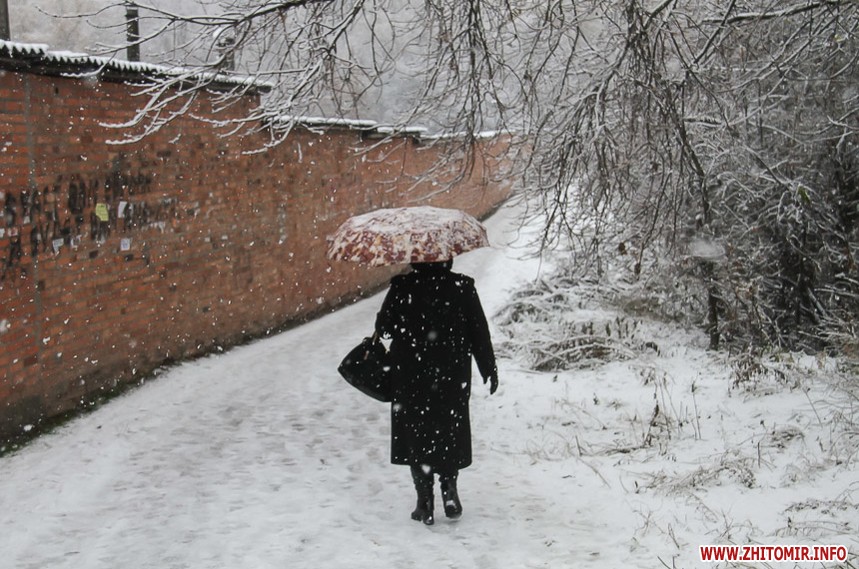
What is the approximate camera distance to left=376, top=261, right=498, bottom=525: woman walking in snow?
520 centimetres

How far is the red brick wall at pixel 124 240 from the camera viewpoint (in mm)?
6707

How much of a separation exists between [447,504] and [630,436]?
2.31m

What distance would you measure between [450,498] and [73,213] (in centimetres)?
445

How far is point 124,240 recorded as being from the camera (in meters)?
8.20

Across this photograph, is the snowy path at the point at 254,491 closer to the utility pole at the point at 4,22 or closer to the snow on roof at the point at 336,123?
the utility pole at the point at 4,22

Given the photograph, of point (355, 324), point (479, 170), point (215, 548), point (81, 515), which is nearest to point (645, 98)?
point (215, 548)

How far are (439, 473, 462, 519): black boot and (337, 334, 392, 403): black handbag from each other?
0.66 metres

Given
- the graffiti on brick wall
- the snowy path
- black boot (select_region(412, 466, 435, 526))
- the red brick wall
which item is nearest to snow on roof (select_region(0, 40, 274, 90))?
the red brick wall

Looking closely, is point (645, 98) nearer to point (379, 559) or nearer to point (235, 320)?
point (379, 559)

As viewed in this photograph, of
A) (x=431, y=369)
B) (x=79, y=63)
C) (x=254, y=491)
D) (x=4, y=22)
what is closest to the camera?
(x=431, y=369)

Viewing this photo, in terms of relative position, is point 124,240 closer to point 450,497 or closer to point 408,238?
point 408,238

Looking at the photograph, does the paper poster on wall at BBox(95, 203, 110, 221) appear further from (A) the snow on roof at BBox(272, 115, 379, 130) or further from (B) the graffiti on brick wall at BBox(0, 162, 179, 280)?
(A) the snow on roof at BBox(272, 115, 379, 130)

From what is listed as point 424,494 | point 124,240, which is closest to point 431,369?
point 424,494

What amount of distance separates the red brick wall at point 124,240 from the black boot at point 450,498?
348 cm
